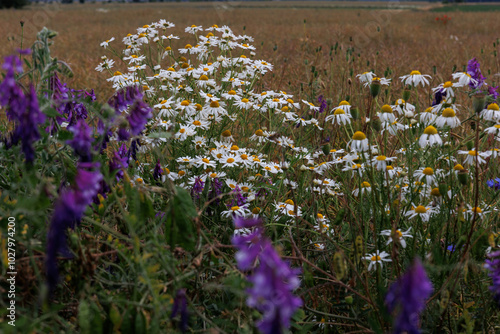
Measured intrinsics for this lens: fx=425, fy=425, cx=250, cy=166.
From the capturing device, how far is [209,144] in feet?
7.16

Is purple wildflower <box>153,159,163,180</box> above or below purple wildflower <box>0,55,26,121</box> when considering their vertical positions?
below

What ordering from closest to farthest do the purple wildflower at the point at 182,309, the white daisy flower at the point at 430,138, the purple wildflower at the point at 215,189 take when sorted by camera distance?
the purple wildflower at the point at 182,309 → the white daisy flower at the point at 430,138 → the purple wildflower at the point at 215,189

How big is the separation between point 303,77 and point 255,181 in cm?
279

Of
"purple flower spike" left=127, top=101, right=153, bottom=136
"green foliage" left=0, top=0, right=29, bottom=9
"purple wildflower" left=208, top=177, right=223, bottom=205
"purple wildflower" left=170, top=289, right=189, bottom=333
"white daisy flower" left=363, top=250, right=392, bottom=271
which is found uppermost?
"green foliage" left=0, top=0, right=29, bottom=9

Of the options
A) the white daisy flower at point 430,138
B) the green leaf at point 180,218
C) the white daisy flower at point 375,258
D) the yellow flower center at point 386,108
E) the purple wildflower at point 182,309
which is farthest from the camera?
the yellow flower center at point 386,108

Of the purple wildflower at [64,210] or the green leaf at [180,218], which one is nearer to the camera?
the purple wildflower at [64,210]

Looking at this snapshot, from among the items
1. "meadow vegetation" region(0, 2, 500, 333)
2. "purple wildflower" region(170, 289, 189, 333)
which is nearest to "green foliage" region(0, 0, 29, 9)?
"meadow vegetation" region(0, 2, 500, 333)

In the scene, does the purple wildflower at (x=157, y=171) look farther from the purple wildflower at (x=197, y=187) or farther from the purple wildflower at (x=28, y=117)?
the purple wildflower at (x=28, y=117)

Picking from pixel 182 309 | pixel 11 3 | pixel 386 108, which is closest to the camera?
pixel 182 309

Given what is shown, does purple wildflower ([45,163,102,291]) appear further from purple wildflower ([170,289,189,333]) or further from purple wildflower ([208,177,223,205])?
purple wildflower ([208,177,223,205])

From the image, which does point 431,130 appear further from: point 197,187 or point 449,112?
point 197,187

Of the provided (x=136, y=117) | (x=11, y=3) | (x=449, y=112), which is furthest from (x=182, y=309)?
(x=11, y=3)

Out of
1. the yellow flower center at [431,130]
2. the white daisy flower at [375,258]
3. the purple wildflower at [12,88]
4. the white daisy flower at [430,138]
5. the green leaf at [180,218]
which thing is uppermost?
the purple wildflower at [12,88]

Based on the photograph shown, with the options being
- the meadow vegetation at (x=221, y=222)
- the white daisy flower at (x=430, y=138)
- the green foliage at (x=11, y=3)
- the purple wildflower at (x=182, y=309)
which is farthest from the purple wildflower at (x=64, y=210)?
the green foliage at (x=11, y=3)
